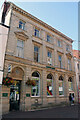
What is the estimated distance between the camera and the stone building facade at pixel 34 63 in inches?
442

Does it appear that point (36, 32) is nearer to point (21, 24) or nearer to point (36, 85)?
point (21, 24)

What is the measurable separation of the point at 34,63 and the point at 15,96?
4.72 meters

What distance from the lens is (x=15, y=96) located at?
435 inches

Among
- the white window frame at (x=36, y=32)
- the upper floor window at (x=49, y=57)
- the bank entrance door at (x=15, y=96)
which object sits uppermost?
the white window frame at (x=36, y=32)

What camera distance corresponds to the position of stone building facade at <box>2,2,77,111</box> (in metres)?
11.2

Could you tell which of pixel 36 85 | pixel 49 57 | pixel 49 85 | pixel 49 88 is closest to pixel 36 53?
pixel 49 57

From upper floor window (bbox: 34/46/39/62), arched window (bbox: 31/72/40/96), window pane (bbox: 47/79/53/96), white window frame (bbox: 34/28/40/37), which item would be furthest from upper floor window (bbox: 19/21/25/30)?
window pane (bbox: 47/79/53/96)

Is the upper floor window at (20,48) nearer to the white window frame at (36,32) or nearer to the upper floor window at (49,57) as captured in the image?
the white window frame at (36,32)

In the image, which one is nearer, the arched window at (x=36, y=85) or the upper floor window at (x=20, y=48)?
the upper floor window at (x=20, y=48)

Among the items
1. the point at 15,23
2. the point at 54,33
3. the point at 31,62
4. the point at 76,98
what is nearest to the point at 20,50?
the point at 31,62

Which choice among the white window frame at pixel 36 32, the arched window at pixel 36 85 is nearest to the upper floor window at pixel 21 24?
the white window frame at pixel 36 32

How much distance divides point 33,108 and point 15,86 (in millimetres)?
3392

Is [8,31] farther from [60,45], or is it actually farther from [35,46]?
[60,45]

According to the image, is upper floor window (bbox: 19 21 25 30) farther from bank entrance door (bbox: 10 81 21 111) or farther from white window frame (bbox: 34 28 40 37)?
bank entrance door (bbox: 10 81 21 111)
